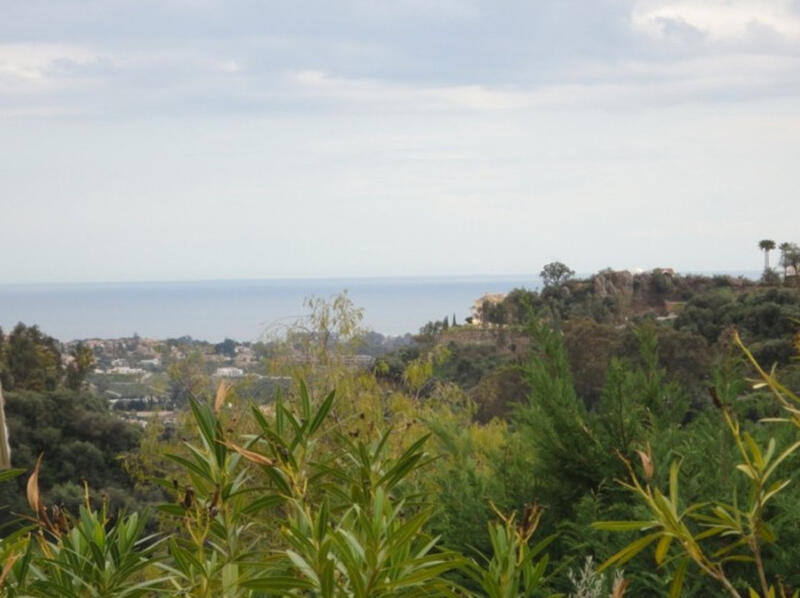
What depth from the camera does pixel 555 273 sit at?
41219 millimetres

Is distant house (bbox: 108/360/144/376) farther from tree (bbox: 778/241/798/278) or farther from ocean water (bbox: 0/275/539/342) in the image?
ocean water (bbox: 0/275/539/342)

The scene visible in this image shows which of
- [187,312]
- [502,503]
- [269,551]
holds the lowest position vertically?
[187,312]

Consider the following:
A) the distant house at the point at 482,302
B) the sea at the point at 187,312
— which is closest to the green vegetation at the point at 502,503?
the distant house at the point at 482,302

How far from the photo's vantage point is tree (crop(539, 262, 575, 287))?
134 feet

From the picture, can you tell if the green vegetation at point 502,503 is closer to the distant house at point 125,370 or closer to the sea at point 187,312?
the distant house at point 125,370

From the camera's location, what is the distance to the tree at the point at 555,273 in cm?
4091

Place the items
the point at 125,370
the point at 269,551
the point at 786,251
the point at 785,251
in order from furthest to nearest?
the point at 125,370 < the point at 785,251 < the point at 786,251 < the point at 269,551

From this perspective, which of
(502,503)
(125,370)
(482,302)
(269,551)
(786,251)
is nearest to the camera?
(269,551)

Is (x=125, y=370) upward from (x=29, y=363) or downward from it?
downward

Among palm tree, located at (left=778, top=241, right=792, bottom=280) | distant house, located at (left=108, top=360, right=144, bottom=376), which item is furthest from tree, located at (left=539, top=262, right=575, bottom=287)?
distant house, located at (left=108, top=360, right=144, bottom=376)

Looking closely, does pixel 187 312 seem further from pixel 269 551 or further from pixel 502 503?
pixel 269 551

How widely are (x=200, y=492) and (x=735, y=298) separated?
30.1 metres

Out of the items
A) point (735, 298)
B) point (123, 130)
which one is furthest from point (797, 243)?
point (123, 130)

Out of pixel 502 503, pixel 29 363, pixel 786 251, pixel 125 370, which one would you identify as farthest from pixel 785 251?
pixel 502 503
